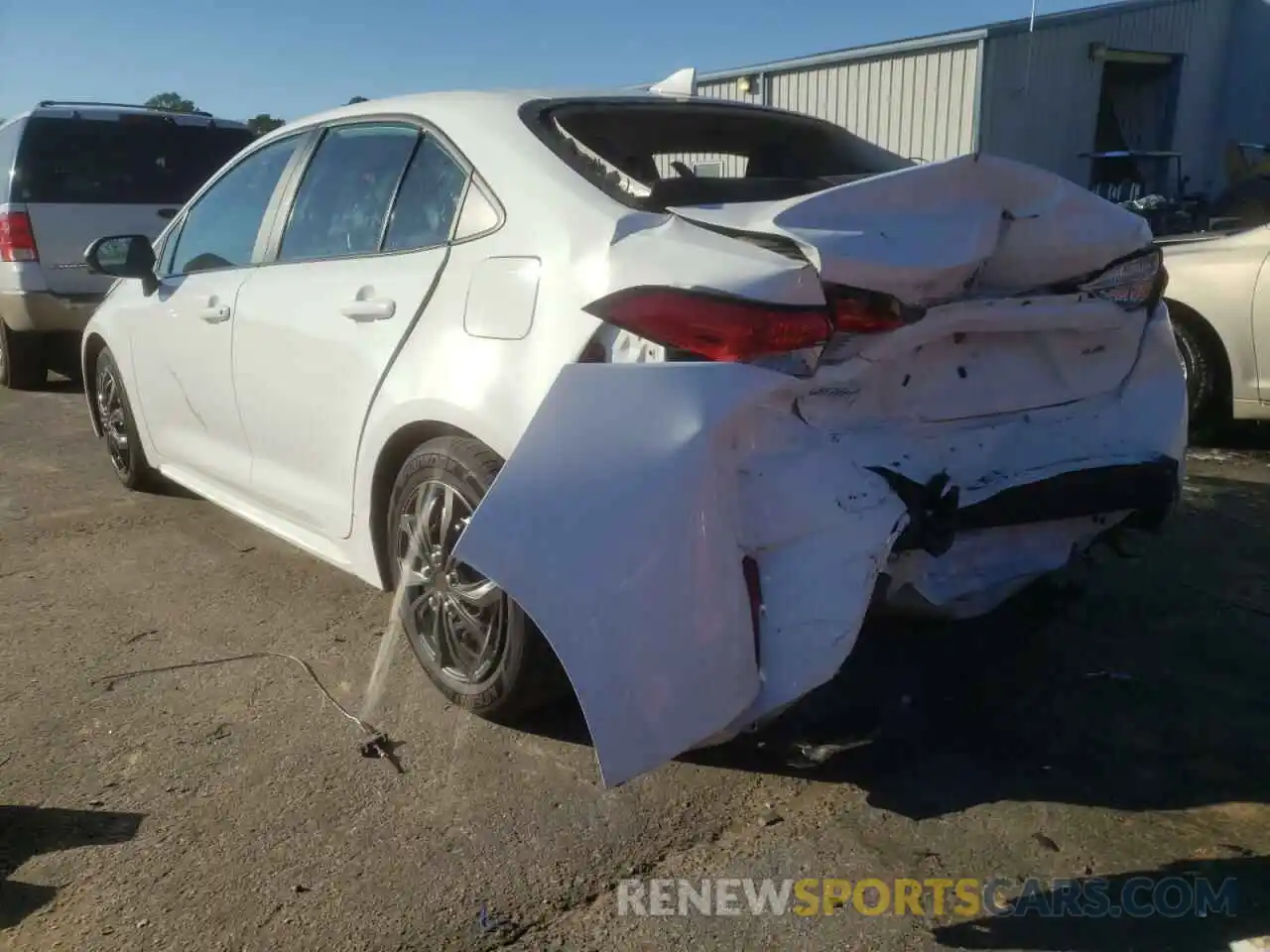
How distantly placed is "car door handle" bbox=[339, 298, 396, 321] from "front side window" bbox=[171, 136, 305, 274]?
1.01 meters

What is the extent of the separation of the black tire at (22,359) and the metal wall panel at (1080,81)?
1188 cm

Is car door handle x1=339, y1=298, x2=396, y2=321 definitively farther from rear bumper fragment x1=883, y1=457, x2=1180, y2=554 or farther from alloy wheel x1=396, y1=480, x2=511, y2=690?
rear bumper fragment x1=883, y1=457, x2=1180, y2=554

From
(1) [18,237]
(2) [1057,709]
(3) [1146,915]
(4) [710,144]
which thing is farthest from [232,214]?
(1) [18,237]

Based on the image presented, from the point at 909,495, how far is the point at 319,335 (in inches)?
75.8

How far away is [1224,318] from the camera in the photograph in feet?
19.1

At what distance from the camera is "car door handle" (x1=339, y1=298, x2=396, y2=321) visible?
3148 millimetres

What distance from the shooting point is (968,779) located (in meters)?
2.77

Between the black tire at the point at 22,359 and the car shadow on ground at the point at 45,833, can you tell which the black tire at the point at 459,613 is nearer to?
the car shadow on ground at the point at 45,833

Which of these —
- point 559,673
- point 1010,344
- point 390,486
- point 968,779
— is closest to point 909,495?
point 1010,344

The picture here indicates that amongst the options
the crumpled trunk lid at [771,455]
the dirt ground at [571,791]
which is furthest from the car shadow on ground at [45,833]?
the crumpled trunk lid at [771,455]

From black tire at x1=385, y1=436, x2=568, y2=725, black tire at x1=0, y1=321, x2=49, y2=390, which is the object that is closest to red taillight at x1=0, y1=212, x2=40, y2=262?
black tire at x1=0, y1=321, x2=49, y2=390

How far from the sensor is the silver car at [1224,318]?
5.70 meters

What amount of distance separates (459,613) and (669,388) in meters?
1.10

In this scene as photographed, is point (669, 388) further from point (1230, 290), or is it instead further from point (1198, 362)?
point (1198, 362)
